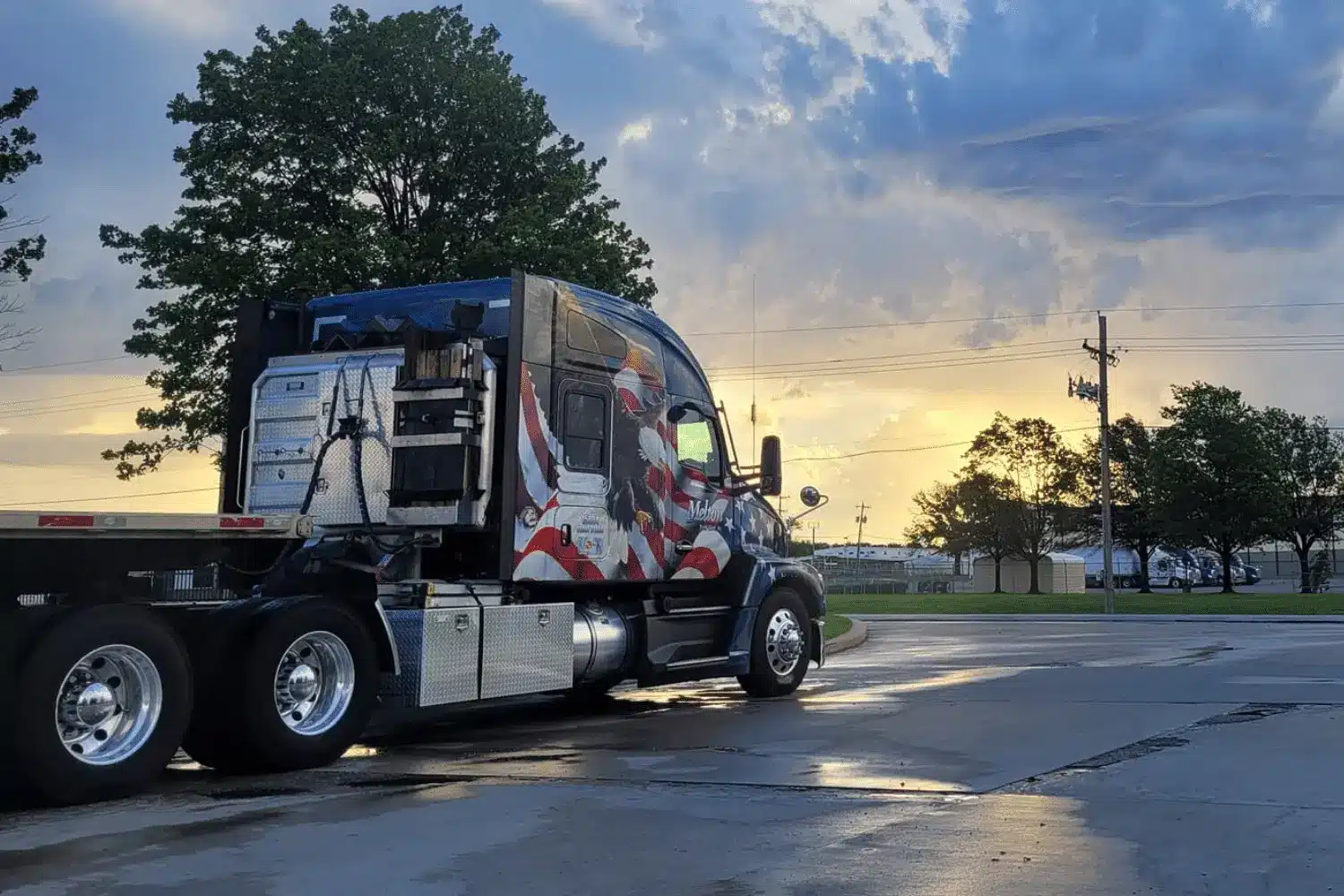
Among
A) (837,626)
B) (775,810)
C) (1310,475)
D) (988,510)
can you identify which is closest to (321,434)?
(775,810)

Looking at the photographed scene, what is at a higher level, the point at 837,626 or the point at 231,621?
the point at 231,621

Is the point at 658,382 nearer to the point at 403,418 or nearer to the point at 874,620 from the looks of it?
the point at 403,418

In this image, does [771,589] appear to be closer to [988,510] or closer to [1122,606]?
[1122,606]

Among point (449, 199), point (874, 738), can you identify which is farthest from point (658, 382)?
point (449, 199)

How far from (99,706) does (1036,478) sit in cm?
7350

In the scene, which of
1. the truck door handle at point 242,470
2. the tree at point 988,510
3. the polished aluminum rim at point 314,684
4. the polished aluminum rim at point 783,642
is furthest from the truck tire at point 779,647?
the tree at point 988,510

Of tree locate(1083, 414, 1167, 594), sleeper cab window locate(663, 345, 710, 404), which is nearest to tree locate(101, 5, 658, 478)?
sleeper cab window locate(663, 345, 710, 404)

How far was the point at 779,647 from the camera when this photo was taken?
14.6 m

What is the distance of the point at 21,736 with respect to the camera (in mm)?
7766

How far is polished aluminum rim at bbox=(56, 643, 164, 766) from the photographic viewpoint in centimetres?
819

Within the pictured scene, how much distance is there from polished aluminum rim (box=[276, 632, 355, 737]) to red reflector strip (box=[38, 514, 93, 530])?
165cm

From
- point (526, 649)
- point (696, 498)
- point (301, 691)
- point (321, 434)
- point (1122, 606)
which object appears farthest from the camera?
point (1122, 606)

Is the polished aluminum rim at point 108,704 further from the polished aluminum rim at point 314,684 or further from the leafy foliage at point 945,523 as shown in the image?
the leafy foliage at point 945,523

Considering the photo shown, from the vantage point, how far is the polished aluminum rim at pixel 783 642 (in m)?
14.5
